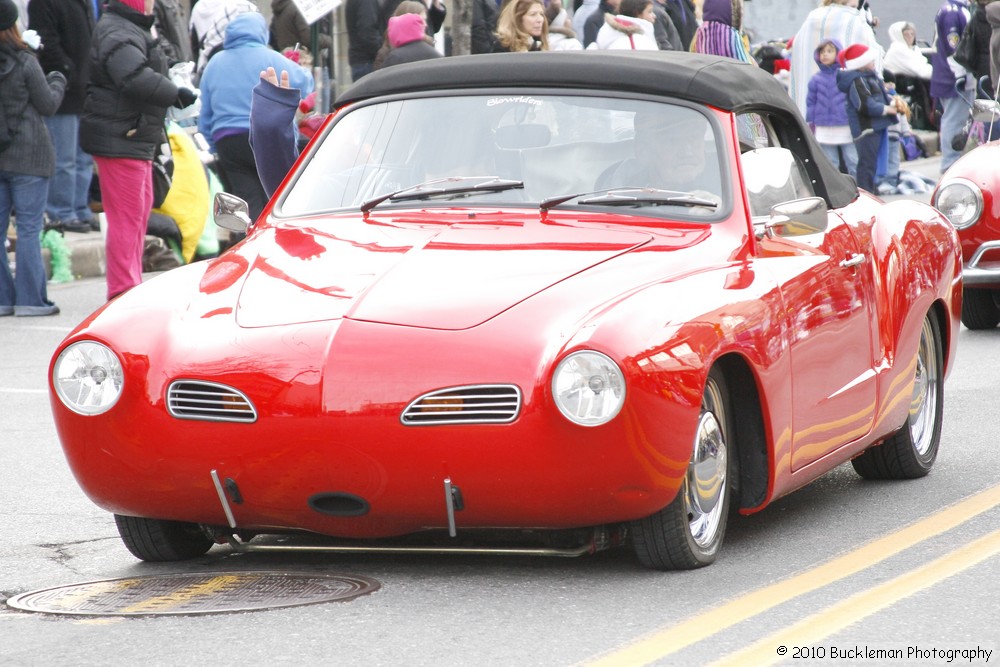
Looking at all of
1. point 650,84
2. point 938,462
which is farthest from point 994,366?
point 650,84

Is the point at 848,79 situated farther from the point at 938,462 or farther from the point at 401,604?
the point at 401,604

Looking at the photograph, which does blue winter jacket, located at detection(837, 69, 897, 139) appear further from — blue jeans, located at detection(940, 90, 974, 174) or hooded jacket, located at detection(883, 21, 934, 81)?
hooded jacket, located at detection(883, 21, 934, 81)

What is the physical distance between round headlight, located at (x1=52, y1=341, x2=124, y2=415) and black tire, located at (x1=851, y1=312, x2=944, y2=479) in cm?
304

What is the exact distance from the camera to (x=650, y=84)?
6.21 metres

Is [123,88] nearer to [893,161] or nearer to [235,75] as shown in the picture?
[235,75]

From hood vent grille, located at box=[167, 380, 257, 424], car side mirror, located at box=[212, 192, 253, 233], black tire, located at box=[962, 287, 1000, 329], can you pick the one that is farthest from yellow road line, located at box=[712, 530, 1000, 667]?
black tire, located at box=[962, 287, 1000, 329]

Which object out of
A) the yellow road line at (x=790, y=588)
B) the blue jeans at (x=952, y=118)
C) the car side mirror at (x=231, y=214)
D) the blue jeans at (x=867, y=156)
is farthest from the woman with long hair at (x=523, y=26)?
the blue jeans at (x=952, y=118)

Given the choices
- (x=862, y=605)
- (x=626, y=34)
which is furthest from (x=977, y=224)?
(x=862, y=605)

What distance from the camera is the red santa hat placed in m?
16.9

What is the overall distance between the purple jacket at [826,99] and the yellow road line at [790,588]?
11.0m

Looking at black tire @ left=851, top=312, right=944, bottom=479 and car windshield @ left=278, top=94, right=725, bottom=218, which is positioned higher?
car windshield @ left=278, top=94, right=725, bottom=218

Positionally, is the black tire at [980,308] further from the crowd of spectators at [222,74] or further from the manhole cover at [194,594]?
the manhole cover at [194,594]

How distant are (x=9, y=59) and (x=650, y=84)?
6.99m

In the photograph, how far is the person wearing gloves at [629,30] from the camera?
16484 millimetres
